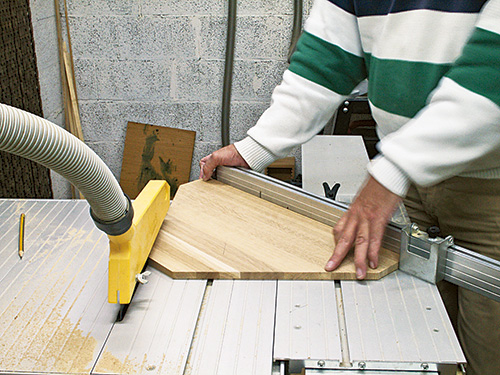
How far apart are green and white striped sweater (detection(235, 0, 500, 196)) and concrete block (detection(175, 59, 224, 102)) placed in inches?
64.6

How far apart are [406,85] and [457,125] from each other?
219mm

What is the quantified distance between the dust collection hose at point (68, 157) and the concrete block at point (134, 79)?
219 cm

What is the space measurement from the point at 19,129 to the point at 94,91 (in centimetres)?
245

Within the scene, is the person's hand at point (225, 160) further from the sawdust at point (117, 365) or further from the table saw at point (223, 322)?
the sawdust at point (117, 365)

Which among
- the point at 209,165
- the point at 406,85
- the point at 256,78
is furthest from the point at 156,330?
the point at 256,78

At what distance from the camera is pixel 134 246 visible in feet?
2.91

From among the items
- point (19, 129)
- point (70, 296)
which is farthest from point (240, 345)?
point (19, 129)

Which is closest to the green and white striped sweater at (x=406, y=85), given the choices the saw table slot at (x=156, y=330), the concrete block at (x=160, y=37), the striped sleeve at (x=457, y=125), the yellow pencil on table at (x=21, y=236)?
the striped sleeve at (x=457, y=125)

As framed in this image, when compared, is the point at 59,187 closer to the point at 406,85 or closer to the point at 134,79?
the point at 134,79

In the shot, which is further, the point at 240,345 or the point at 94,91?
the point at 94,91

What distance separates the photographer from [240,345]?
77 cm

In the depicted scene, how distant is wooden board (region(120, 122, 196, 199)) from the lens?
3.01 metres

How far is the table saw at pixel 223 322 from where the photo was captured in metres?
0.74

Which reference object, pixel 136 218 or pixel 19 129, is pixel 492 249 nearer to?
pixel 136 218
